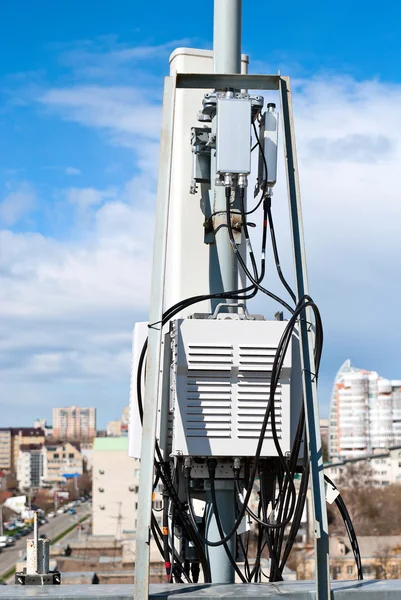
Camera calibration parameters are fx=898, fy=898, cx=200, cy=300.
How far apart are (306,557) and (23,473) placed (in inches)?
3737

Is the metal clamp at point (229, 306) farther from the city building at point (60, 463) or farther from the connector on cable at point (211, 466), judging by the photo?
the city building at point (60, 463)

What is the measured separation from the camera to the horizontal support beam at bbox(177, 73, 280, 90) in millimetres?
4117

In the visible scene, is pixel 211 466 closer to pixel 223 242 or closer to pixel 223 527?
pixel 223 527

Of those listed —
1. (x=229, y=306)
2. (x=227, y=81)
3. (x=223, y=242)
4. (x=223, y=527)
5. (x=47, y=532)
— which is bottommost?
(x=47, y=532)

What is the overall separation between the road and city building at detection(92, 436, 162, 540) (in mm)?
4553

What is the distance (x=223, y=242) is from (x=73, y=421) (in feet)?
612

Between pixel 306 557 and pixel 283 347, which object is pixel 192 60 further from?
pixel 306 557

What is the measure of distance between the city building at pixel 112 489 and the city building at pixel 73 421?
412 ft

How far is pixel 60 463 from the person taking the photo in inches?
4892

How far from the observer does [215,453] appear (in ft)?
13.1

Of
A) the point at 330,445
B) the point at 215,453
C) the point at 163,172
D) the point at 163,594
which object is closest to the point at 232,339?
the point at 215,453

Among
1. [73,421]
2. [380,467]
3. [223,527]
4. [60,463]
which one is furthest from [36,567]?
[73,421]

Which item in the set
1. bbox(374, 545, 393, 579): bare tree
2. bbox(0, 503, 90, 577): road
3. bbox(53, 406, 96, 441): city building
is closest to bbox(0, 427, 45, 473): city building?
bbox(53, 406, 96, 441): city building

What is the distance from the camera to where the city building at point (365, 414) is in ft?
266
